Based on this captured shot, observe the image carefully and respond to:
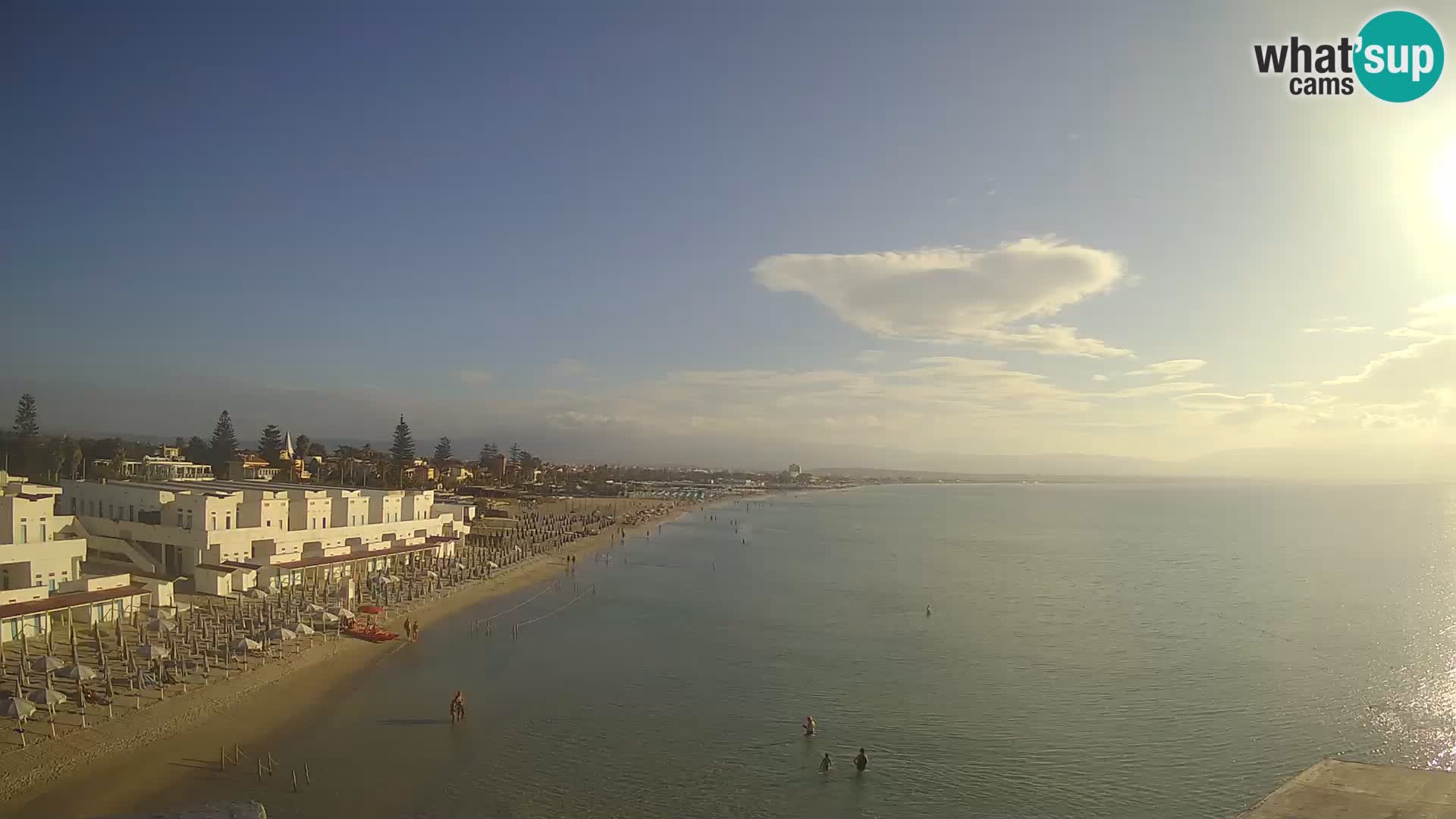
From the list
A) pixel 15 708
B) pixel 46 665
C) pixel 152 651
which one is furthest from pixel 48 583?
pixel 15 708

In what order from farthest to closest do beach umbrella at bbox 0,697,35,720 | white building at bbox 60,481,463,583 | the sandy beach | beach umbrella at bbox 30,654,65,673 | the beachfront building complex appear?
white building at bbox 60,481,463,583, the beachfront building complex, beach umbrella at bbox 30,654,65,673, beach umbrella at bbox 0,697,35,720, the sandy beach

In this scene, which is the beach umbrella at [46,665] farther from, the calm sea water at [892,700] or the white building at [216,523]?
the white building at [216,523]

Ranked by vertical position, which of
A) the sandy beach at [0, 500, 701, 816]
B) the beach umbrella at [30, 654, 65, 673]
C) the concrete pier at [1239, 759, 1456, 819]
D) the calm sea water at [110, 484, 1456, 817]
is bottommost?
the calm sea water at [110, 484, 1456, 817]

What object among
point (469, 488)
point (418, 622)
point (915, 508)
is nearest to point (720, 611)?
point (418, 622)

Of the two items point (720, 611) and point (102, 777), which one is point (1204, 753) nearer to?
point (720, 611)

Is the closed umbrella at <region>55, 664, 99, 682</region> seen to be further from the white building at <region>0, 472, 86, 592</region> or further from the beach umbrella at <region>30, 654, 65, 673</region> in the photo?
the white building at <region>0, 472, 86, 592</region>

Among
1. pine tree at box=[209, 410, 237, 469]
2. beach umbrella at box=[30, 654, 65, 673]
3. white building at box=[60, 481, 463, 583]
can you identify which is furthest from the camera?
pine tree at box=[209, 410, 237, 469]

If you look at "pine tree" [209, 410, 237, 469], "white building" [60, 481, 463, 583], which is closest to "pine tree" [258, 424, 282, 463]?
"pine tree" [209, 410, 237, 469]

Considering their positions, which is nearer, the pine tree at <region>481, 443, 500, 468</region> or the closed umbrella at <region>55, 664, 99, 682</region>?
the closed umbrella at <region>55, 664, 99, 682</region>

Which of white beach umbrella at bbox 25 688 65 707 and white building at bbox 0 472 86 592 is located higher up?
white building at bbox 0 472 86 592
